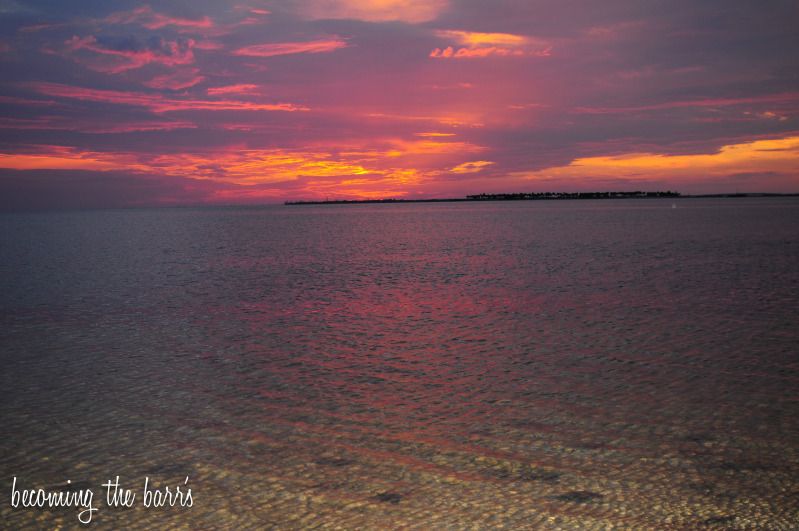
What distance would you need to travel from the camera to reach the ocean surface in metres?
8.53

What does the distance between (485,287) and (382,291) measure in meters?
5.54

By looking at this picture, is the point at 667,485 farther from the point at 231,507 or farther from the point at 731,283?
the point at 731,283

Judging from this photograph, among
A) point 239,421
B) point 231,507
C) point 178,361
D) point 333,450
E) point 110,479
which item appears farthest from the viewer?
point 178,361

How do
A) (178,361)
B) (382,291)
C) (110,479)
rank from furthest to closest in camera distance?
1. (382,291)
2. (178,361)
3. (110,479)

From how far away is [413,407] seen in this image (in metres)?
12.9

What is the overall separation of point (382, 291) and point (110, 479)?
22.0 m

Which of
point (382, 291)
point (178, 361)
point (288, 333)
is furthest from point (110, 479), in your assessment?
point (382, 291)

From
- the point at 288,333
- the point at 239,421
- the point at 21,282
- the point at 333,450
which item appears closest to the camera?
the point at 333,450

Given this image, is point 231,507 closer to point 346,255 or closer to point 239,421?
point 239,421

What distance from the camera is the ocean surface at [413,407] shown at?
8.53 metres

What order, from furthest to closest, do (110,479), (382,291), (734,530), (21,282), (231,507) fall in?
(21,282) → (382,291) → (110,479) → (231,507) → (734,530)

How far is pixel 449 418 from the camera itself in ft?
40.0

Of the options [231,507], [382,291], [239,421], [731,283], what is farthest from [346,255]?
[231,507]

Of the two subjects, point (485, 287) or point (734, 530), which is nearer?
point (734, 530)
